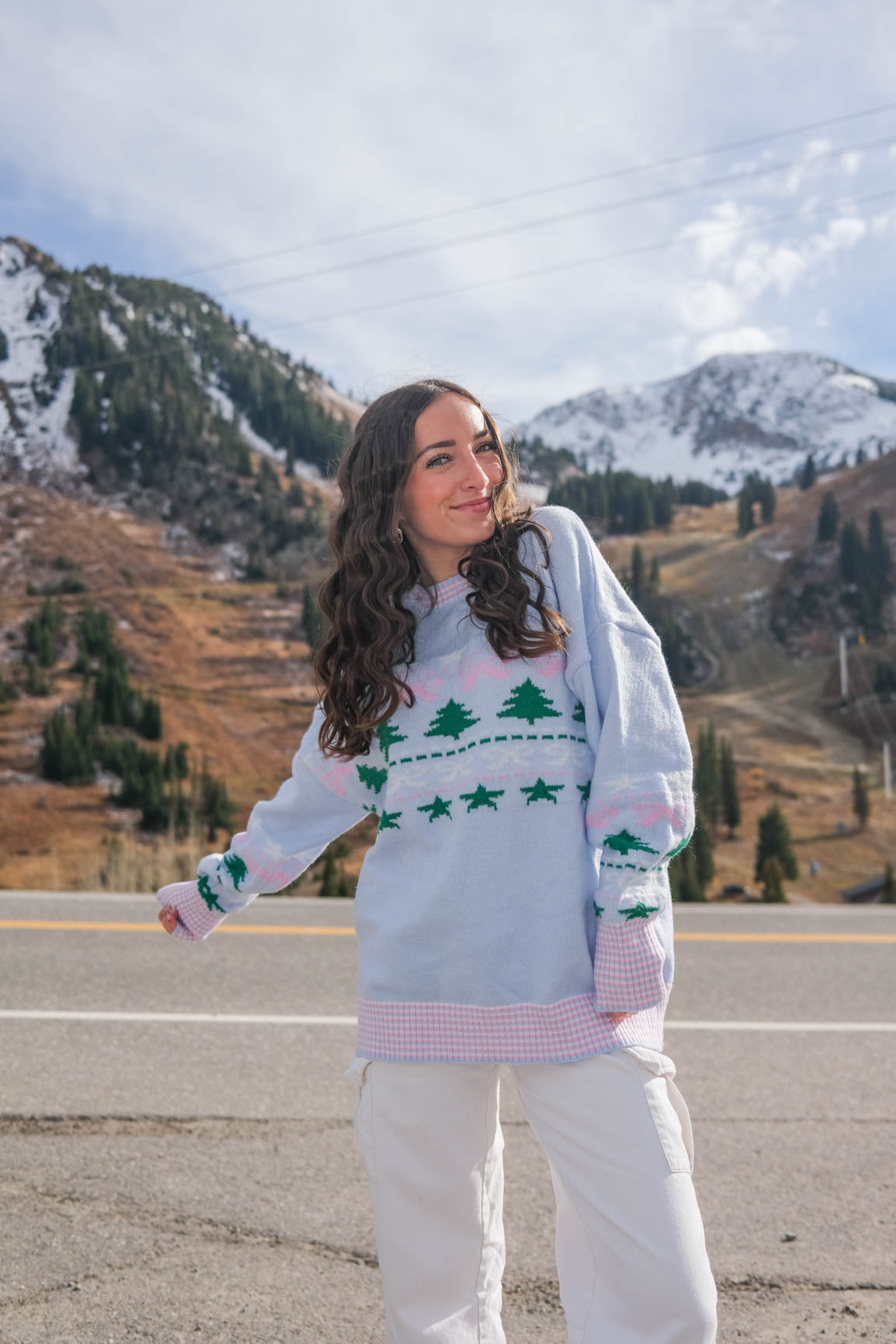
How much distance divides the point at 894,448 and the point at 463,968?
18490 millimetres

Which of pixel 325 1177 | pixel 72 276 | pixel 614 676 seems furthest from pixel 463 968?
pixel 72 276

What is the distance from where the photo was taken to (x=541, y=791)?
5.26 ft

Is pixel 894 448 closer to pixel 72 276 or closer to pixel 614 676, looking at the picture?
pixel 72 276

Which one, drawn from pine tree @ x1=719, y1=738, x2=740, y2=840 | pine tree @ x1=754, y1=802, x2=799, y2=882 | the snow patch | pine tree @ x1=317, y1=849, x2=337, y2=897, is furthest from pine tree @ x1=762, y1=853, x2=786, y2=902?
the snow patch

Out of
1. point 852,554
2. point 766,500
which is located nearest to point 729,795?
point 852,554

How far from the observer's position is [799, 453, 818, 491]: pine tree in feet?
61.1

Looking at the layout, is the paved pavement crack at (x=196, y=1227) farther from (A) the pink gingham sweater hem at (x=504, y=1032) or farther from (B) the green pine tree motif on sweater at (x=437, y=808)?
(B) the green pine tree motif on sweater at (x=437, y=808)

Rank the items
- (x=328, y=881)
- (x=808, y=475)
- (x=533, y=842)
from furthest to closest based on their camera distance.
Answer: (x=808, y=475) < (x=328, y=881) < (x=533, y=842)

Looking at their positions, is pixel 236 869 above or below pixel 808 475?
below

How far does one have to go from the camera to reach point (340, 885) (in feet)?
31.0

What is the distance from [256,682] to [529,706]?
1398cm

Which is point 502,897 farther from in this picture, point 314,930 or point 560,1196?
point 314,930

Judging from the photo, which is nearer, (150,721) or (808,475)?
(150,721)

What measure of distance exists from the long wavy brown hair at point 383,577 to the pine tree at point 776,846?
35.3ft
